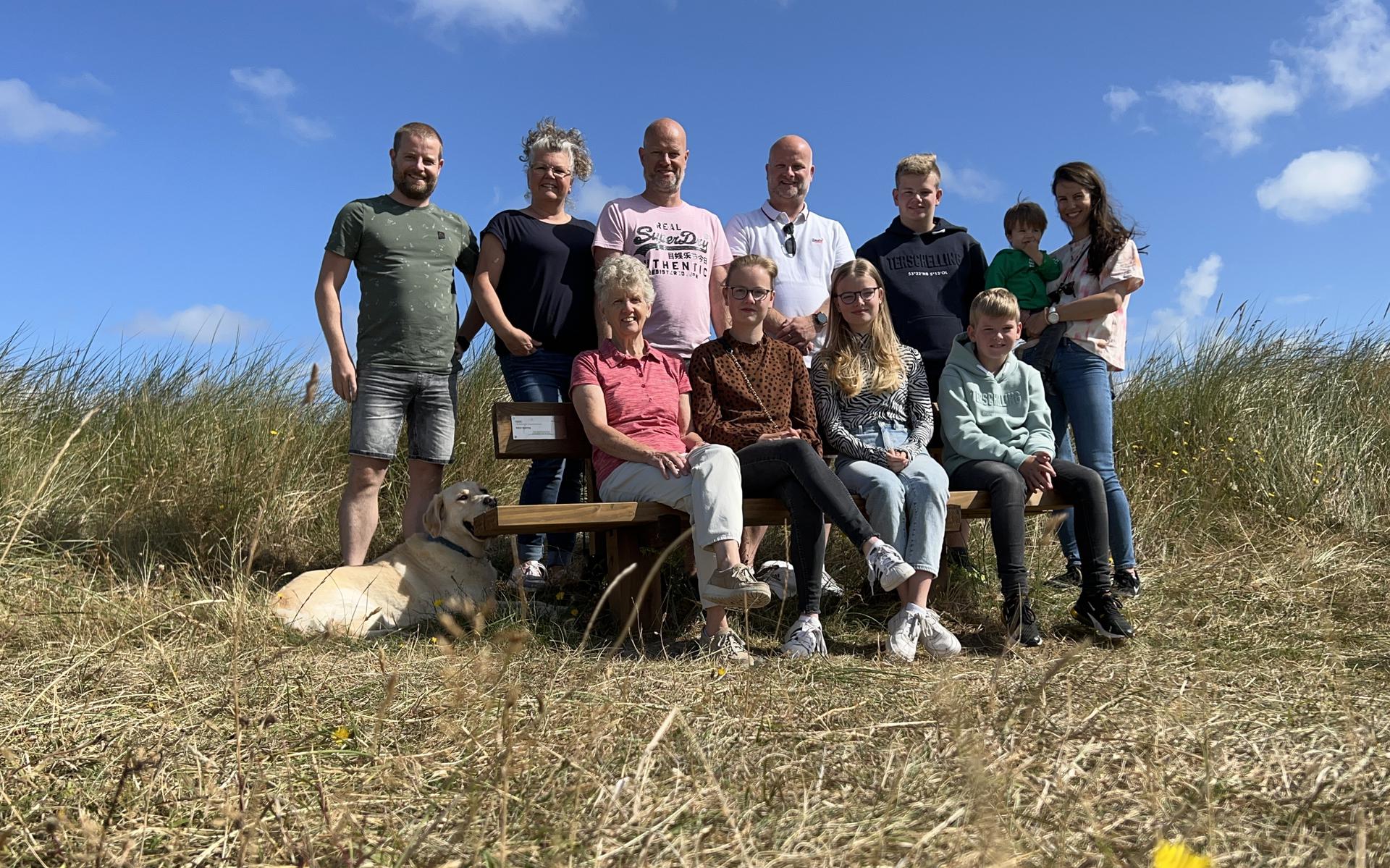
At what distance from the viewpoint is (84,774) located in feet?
7.55

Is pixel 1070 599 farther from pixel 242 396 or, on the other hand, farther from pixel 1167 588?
pixel 242 396

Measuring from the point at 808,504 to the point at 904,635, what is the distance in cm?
60

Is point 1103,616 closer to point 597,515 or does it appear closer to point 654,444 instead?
point 654,444

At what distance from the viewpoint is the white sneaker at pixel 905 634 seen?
3.71 meters

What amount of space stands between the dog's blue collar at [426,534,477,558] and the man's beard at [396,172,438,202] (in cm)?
161

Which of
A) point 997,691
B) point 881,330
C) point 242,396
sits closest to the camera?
point 997,691

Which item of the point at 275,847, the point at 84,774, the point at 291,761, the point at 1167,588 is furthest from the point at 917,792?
the point at 1167,588

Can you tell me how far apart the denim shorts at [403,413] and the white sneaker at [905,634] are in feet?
7.45

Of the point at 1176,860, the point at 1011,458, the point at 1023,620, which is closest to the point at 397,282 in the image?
the point at 1011,458

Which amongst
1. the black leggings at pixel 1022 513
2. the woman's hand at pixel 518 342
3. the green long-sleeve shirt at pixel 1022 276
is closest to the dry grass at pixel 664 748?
the black leggings at pixel 1022 513

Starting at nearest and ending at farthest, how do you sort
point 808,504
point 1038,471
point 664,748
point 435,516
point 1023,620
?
point 664,748 < point 808,504 < point 1023,620 < point 1038,471 < point 435,516

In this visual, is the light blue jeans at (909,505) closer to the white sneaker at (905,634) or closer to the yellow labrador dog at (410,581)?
the white sneaker at (905,634)

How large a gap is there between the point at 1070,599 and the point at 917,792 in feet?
10.5

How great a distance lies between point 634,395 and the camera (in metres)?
4.33
